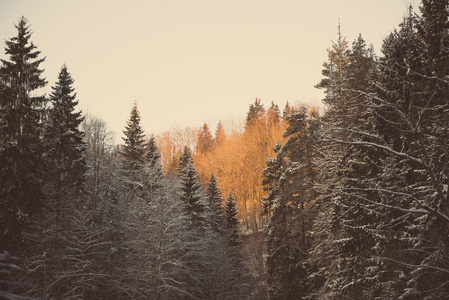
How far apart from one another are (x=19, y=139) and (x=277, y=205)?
Result: 727 inches

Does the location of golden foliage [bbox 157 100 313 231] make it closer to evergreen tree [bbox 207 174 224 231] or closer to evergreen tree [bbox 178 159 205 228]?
evergreen tree [bbox 207 174 224 231]

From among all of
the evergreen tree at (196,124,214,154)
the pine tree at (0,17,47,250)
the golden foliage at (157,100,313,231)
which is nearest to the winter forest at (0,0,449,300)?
the pine tree at (0,17,47,250)

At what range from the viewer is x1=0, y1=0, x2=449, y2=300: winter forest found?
377 inches

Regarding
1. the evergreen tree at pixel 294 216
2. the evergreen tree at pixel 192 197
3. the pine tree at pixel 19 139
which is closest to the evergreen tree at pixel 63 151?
the pine tree at pixel 19 139

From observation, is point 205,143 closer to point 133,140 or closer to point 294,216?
point 133,140

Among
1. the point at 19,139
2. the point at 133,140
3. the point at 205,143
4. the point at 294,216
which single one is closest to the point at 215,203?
the point at 133,140

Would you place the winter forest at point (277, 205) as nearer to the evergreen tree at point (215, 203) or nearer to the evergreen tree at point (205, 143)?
the evergreen tree at point (215, 203)

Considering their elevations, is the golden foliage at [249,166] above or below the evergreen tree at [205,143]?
below

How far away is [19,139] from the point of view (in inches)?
653

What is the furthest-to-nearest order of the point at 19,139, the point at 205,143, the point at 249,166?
the point at 205,143 → the point at 249,166 → the point at 19,139

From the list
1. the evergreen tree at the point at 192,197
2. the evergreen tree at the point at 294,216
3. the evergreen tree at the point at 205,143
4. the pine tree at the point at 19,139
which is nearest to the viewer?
the pine tree at the point at 19,139

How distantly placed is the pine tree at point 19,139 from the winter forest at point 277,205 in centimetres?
7

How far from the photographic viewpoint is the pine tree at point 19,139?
1524 centimetres

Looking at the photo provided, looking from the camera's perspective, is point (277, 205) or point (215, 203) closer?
point (277, 205)
